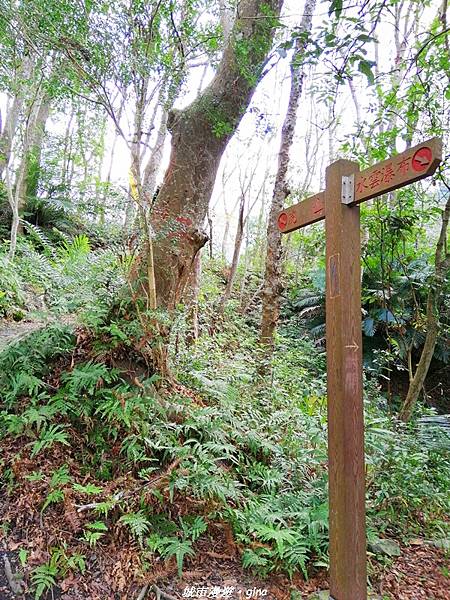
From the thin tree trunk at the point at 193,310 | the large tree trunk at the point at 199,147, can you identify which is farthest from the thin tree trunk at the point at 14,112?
the thin tree trunk at the point at 193,310

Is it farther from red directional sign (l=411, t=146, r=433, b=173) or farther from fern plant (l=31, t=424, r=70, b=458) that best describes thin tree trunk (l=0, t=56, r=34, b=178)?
red directional sign (l=411, t=146, r=433, b=173)

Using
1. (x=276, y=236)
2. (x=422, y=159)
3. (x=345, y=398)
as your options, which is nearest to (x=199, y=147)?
(x=276, y=236)

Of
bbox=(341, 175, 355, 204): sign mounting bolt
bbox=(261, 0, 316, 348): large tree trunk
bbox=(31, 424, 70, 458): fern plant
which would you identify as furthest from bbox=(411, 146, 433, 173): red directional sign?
bbox=(261, 0, 316, 348): large tree trunk

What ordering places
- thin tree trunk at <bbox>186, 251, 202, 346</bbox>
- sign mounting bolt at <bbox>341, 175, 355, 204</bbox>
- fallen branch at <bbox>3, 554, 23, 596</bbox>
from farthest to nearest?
1. thin tree trunk at <bbox>186, 251, 202, 346</bbox>
2. sign mounting bolt at <bbox>341, 175, 355, 204</bbox>
3. fallen branch at <bbox>3, 554, 23, 596</bbox>

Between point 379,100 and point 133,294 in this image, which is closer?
point 133,294

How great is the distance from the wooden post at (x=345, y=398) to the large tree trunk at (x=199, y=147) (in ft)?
5.84

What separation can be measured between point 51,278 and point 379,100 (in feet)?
14.4

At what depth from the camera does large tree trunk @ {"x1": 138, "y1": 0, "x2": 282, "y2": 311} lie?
11.8 ft

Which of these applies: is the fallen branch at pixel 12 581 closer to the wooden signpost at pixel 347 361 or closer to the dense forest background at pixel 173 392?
the dense forest background at pixel 173 392

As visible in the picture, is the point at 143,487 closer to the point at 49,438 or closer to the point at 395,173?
the point at 49,438

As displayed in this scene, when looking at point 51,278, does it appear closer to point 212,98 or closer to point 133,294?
point 133,294

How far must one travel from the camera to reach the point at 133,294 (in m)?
3.35

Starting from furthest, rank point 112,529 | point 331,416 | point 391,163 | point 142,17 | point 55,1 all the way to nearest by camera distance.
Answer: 1. point 142,17
2. point 55,1
3. point 112,529
4. point 331,416
5. point 391,163

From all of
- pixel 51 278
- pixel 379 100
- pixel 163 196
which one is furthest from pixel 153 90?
pixel 379 100
